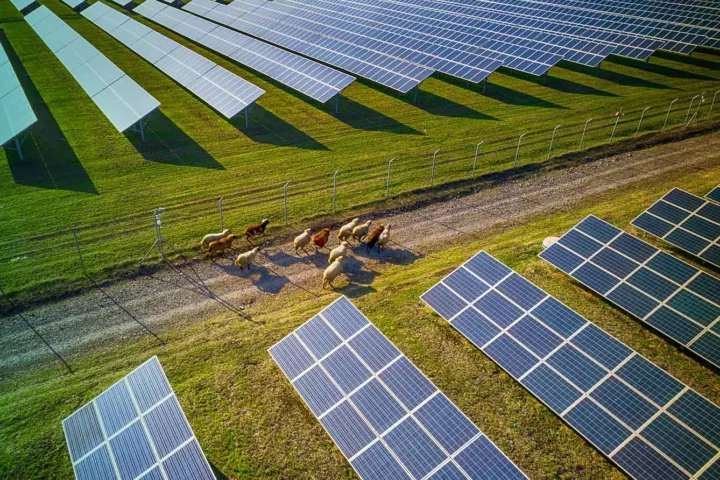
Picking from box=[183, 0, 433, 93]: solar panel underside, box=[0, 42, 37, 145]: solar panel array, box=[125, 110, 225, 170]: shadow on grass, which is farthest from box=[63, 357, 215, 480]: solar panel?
box=[183, 0, 433, 93]: solar panel underside

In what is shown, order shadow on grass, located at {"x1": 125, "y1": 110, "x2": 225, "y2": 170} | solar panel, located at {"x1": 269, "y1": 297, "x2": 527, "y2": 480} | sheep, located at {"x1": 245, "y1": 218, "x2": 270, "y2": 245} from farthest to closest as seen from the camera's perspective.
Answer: shadow on grass, located at {"x1": 125, "y1": 110, "x2": 225, "y2": 170}
sheep, located at {"x1": 245, "y1": 218, "x2": 270, "y2": 245}
solar panel, located at {"x1": 269, "y1": 297, "x2": 527, "y2": 480}

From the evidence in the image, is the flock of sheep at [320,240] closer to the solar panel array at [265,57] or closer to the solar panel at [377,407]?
the solar panel at [377,407]

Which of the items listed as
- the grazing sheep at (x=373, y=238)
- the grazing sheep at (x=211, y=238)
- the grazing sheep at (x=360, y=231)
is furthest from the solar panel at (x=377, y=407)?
the grazing sheep at (x=211, y=238)

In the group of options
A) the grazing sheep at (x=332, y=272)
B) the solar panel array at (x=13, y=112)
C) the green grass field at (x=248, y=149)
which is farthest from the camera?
the solar panel array at (x=13, y=112)

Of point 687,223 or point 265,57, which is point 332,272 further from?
point 265,57

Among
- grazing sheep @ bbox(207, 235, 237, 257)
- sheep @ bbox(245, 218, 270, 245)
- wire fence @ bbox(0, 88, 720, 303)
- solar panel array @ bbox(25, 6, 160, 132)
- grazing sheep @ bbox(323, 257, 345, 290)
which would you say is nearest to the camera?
grazing sheep @ bbox(323, 257, 345, 290)

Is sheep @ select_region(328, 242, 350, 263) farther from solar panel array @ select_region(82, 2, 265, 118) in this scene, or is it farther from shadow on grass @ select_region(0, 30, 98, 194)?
solar panel array @ select_region(82, 2, 265, 118)

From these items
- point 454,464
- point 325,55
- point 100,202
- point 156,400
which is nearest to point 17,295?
point 100,202
